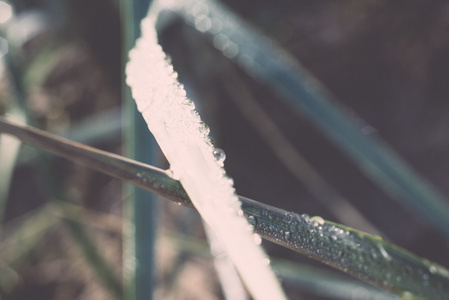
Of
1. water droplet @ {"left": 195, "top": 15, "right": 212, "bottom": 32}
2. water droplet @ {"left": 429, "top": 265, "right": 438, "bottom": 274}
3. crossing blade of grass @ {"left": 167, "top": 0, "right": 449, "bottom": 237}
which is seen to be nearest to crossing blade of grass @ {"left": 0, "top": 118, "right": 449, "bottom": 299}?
water droplet @ {"left": 429, "top": 265, "right": 438, "bottom": 274}

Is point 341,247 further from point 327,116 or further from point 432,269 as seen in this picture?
point 327,116

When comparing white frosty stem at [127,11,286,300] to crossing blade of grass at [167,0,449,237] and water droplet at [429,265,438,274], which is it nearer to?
water droplet at [429,265,438,274]

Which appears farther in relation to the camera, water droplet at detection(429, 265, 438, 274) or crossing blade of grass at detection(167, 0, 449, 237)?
crossing blade of grass at detection(167, 0, 449, 237)

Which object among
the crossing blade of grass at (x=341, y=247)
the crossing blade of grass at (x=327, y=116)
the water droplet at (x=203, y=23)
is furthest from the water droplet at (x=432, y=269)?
the water droplet at (x=203, y=23)

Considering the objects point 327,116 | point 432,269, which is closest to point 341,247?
point 432,269

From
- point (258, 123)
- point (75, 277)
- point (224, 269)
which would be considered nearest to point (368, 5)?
point (258, 123)
